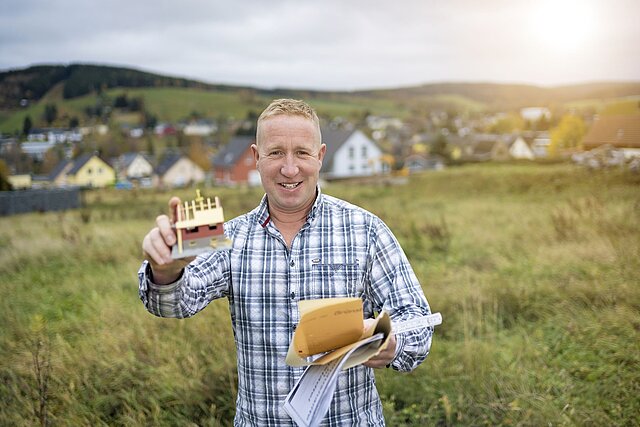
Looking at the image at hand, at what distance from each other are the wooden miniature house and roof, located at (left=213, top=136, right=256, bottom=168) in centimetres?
4458

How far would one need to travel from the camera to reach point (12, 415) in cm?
348

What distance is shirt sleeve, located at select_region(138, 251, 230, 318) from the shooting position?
5.66ft

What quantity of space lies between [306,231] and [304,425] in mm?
752

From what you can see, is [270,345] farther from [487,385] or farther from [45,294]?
[45,294]

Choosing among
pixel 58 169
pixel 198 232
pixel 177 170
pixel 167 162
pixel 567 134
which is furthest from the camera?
pixel 177 170

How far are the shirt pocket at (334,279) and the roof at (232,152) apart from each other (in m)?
44.1

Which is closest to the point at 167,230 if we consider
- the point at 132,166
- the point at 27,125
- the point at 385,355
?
the point at 385,355

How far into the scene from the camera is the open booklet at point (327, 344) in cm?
149

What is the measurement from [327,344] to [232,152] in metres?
47.2

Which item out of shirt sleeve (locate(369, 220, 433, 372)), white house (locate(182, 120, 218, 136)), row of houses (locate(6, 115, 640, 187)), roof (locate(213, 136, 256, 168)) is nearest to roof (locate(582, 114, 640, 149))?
row of houses (locate(6, 115, 640, 187))

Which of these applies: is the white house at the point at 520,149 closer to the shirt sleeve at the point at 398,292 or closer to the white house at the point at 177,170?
the shirt sleeve at the point at 398,292

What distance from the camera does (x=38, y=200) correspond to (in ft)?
70.5

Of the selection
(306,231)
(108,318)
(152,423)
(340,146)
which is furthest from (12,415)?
(340,146)

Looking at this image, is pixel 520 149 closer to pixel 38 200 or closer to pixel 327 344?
pixel 327 344
